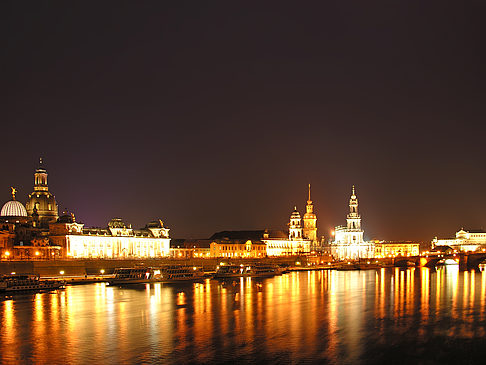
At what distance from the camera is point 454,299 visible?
70.4 metres

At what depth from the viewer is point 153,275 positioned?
3750 inches

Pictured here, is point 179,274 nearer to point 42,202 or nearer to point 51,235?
point 51,235

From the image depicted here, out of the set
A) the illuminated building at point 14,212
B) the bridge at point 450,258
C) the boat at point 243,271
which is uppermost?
the illuminated building at point 14,212

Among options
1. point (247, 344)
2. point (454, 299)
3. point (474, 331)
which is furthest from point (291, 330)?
point (454, 299)

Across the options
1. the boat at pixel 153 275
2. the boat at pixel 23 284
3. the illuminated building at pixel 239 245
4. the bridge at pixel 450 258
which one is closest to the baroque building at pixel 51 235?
the illuminated building at pixel 239 245

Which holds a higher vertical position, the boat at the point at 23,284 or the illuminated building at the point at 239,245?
the boat at the point at 23,284

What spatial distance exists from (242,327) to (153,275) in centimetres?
4873

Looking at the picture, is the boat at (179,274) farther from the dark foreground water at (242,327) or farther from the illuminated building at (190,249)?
the illuminated building at (190,249)

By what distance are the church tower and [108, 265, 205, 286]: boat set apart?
3847 cm

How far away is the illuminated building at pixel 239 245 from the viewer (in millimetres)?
163875

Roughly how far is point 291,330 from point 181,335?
9102mm

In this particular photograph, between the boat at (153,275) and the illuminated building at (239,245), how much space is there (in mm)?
58028

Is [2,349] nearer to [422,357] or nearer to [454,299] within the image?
[422,357]

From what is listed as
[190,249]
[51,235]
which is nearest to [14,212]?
[51,235]
